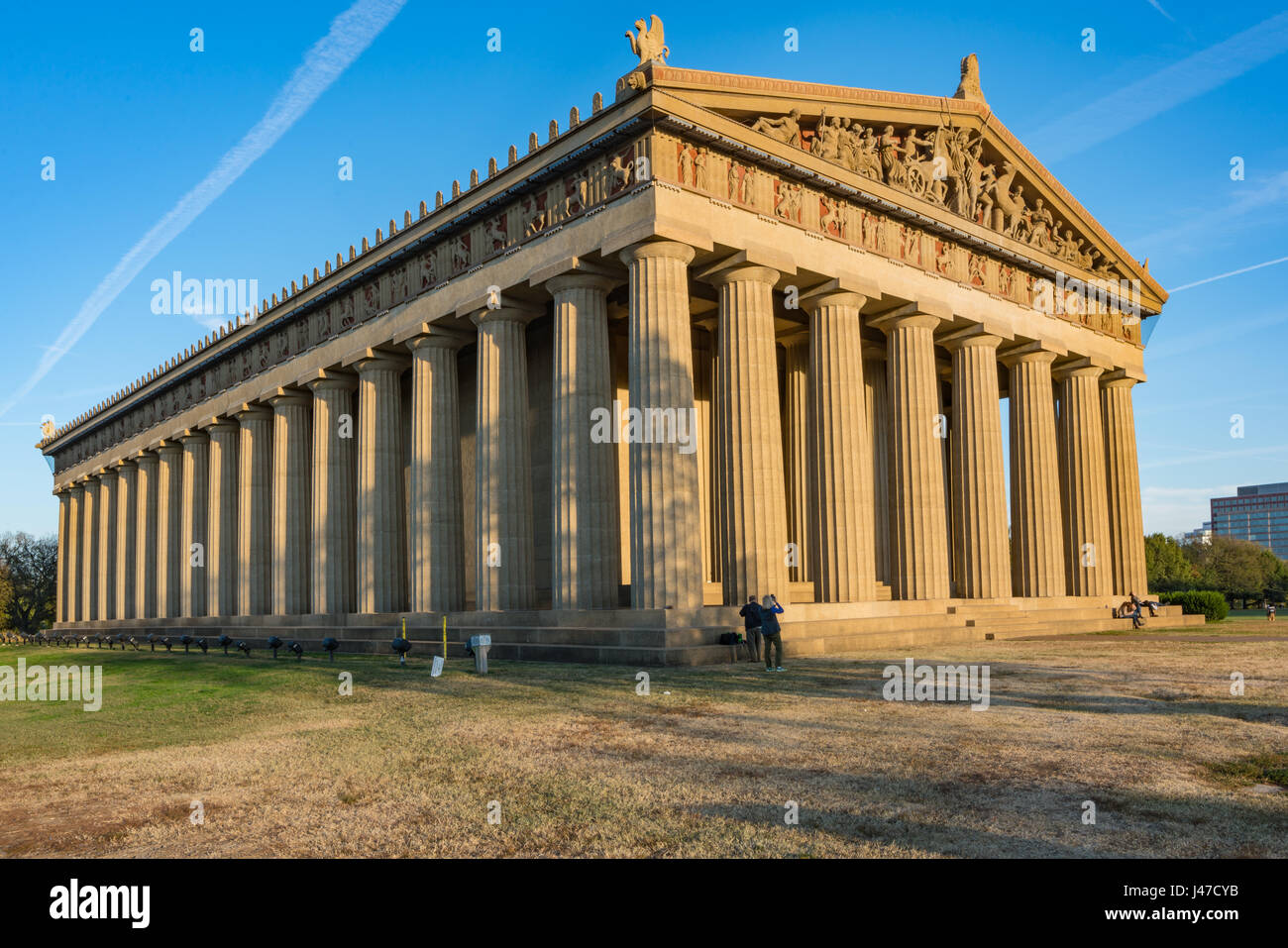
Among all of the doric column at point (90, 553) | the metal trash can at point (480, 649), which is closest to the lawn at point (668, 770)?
the metal trash can at point (480, 649)

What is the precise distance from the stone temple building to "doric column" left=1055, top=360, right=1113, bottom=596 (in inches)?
6.0

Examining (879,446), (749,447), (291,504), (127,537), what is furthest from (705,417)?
(127,537)

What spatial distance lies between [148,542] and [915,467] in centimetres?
5265

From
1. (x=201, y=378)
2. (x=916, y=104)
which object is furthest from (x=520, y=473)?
(x=201, y=378)

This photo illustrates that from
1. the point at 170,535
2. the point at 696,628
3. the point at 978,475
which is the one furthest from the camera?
the point at 170,535

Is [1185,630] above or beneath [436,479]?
beneath

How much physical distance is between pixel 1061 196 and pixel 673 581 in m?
29.6

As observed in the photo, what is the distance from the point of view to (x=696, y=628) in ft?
84.0

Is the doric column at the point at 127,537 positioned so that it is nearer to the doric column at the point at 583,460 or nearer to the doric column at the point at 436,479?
the doric column at the point at 436,479

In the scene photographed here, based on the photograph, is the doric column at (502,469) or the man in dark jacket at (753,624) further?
the doric column at (502,469)

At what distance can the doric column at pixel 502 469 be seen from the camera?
32.8 meters

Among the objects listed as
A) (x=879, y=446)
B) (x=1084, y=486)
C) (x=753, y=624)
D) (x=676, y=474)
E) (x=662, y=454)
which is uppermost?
(x=879, y=446)

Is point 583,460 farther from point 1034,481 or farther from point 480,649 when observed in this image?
point 1034,481

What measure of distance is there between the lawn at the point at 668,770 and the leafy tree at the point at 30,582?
107 m
